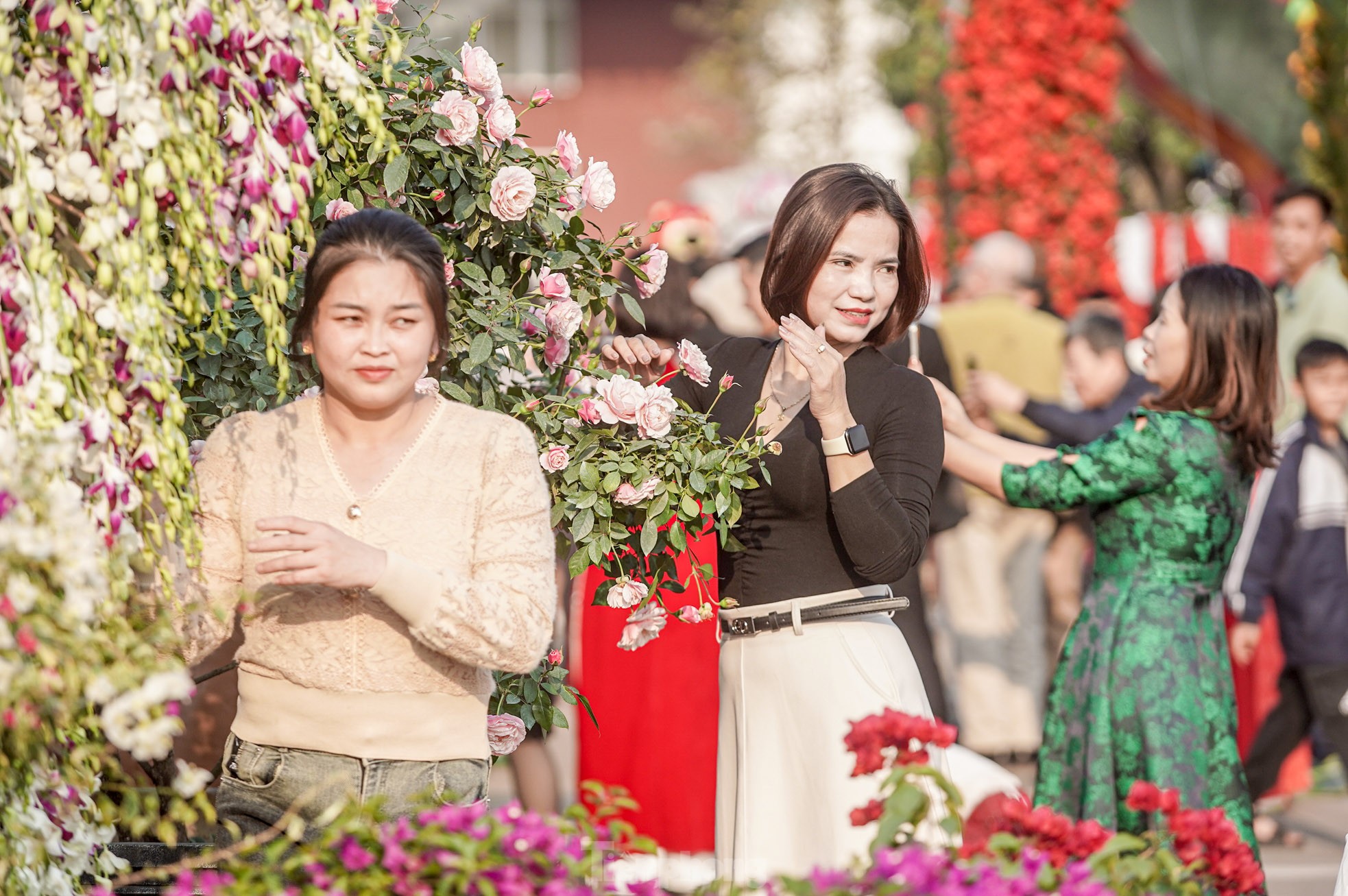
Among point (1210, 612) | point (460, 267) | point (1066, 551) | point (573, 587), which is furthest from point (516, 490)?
point (1066, 551)

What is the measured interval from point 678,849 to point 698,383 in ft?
7.87

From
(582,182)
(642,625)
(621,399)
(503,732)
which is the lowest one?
(503,732)

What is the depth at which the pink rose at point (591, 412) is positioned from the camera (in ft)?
9.88

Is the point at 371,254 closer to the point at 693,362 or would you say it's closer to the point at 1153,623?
the point at 693,362

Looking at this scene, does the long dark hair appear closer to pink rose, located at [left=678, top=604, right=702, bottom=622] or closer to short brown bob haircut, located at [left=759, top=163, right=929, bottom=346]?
short brown bob haircut, located at [left=759, top=163, right=929, bottom=346]

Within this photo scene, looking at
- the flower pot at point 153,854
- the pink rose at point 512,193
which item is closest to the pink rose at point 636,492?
the pink rose at point 512,193

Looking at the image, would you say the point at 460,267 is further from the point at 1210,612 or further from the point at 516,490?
the point at 1210,612

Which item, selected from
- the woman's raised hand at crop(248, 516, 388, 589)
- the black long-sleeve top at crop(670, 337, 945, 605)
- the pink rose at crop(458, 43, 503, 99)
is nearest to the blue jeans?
the woman's raised hand at crop(248, 516, 388, 589)

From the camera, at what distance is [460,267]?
10.2 feet

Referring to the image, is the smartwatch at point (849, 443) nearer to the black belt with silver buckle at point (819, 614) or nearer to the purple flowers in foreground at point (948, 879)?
the black belt with silver buckle at point (819, 614)

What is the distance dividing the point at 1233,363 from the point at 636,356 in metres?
1.74

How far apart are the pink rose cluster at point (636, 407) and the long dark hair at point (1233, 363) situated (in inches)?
70.6

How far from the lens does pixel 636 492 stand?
2.96 m

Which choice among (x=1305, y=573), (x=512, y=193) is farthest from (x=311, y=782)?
(x=1305, y=573)
